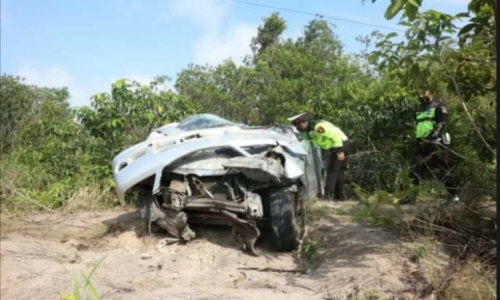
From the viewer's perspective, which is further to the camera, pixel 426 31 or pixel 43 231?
pixel 43 231

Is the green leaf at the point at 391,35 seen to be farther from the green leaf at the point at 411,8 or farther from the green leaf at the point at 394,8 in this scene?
the green leaf at the point at 394,8

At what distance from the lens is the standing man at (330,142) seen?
9.11 m

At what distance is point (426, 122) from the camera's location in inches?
322

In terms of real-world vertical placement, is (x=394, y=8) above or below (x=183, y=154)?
above

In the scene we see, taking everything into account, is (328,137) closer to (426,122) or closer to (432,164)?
(426,122)

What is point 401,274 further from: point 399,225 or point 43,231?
point 43,231

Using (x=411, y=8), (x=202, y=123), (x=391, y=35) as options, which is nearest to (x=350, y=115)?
(x=202, y=123)

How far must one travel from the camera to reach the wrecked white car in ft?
21.1

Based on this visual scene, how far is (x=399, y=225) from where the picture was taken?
6.23 meters

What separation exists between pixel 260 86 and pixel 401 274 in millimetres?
14451

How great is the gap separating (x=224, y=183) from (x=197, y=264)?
0.92m

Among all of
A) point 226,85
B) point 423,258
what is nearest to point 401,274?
point 423,258

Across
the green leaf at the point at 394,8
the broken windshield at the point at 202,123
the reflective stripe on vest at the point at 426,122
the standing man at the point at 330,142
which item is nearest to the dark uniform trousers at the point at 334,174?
the standing man at the point at 330,142

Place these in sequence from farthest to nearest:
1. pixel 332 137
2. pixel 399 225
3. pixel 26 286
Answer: pixel 332 137 → pixel 399 225 → pixel 26 286
